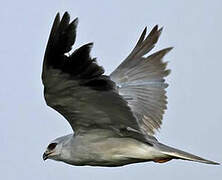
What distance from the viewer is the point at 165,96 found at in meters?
13.9

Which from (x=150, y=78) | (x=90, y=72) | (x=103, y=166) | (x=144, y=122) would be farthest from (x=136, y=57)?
(x=90, y=72)

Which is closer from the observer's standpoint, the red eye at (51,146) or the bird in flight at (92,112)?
the bird in flight at (92,112)

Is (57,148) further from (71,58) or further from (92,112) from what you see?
(71,58)

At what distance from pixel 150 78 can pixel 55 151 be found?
3515 millimetres

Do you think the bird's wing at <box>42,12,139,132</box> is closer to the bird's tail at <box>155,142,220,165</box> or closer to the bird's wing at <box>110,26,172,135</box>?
the bird's tail at <box>155,142,220,165</box>

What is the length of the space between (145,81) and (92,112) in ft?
12.4

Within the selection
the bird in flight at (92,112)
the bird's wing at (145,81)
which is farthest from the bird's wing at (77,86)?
the bird's wing at (145,81)

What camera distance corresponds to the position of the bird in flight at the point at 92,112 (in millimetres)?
9805

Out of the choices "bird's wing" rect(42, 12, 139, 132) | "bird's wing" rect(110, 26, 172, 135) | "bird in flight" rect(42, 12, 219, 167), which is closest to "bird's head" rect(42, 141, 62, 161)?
"bird in flight" rect(42, 12, 219, 167)

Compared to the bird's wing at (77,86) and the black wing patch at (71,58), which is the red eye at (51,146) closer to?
the bird's wing at (77,86)

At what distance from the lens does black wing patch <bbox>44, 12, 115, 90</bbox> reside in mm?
9438

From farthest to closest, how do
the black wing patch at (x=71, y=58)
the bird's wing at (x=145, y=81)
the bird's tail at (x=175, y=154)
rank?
the bird's wing at (x=145, y=81) < the bird's tail at (x=175, y=154) < the black wing patch at (x=71, y=58)

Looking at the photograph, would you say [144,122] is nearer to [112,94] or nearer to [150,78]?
[150,78]

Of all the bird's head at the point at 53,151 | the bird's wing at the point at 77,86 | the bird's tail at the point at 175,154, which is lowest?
the bird's tail at the point at 175,154
